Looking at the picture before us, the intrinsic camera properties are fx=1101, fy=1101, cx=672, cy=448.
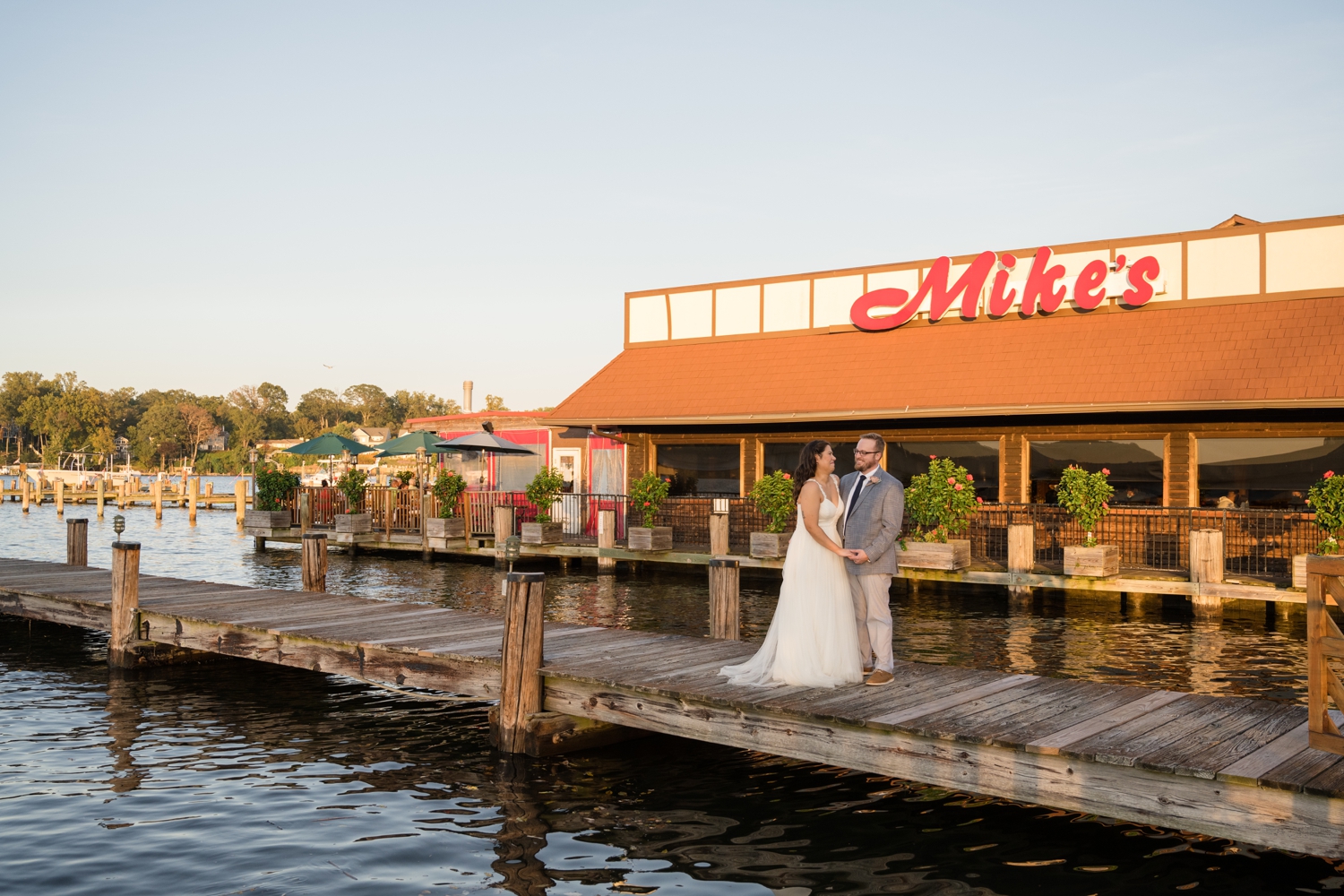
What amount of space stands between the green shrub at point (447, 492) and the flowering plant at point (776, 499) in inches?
340

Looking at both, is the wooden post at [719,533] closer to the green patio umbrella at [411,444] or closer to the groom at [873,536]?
the green patio umbrella at [411,444]

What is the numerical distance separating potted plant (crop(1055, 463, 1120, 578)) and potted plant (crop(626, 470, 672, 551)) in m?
8.26

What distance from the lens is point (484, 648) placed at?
10.7m

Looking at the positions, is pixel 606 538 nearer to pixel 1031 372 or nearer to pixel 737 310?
pixel 737 310

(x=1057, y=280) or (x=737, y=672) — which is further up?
(x=1057, y=280)

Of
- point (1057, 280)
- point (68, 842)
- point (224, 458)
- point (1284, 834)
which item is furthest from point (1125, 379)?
point (224, 458)

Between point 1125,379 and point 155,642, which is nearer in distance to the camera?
point 155,642

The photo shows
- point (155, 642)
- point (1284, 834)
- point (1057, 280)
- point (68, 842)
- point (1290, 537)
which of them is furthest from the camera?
point (1057, 280)

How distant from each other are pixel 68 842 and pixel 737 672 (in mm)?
5176

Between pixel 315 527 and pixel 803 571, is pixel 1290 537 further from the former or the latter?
pixel 315 527

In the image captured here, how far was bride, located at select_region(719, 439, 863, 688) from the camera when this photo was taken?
8.74 metres

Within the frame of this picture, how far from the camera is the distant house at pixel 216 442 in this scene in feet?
531

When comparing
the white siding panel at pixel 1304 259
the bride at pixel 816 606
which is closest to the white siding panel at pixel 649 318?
the white siding panel at pixel 1304 259

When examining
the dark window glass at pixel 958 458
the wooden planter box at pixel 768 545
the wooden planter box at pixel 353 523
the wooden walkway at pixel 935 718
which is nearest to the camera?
the wooden walkway at pixel 935 718
